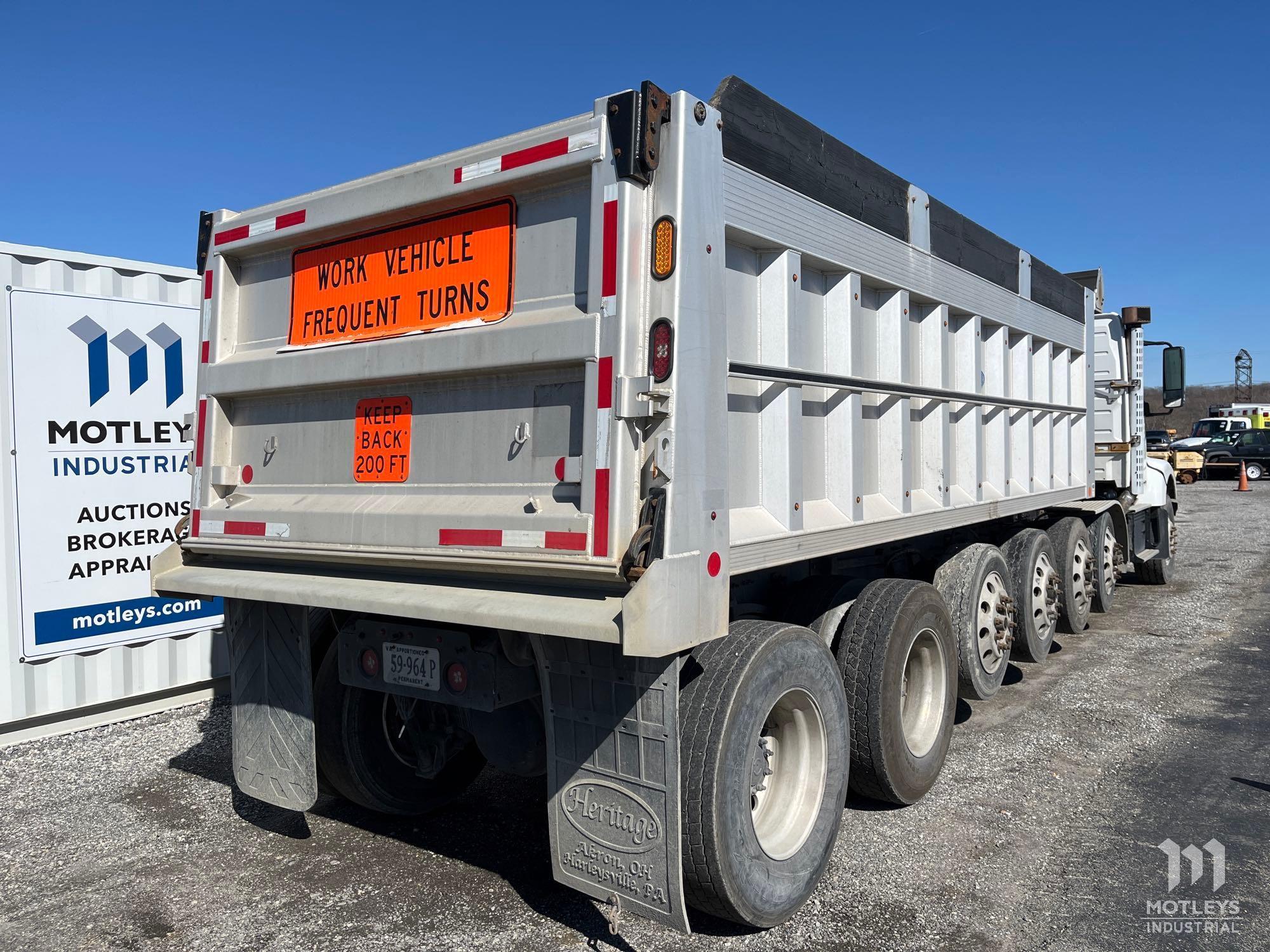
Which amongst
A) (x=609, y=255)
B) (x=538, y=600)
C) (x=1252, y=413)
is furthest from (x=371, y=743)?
(x=1252, y=413)

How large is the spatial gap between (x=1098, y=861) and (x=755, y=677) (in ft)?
6.27

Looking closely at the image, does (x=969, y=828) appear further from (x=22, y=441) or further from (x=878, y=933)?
(x=22, y=441)

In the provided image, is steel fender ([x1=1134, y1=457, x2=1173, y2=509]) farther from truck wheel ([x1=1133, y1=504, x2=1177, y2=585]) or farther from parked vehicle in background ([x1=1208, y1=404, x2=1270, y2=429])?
parked vehicle in background ([x1=1208, y1=404, x2=1270, y2=429])

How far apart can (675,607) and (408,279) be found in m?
1.74

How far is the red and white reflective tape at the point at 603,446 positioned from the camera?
9.70 ft

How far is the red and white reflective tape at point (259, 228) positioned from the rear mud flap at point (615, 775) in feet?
7.04

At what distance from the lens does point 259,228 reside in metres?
4.18

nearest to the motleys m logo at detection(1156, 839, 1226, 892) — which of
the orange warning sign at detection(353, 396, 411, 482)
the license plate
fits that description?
the license plate

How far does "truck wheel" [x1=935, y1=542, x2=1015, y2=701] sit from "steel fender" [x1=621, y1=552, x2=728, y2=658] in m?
2.85

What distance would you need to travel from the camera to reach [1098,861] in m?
4.00

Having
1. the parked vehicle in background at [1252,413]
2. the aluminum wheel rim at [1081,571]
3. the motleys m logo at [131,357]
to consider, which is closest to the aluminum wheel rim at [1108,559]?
the aluminum wheel rim at [1081,571]

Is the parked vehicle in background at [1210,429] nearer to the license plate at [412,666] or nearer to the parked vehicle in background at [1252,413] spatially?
the parked vehicle in background at [1252,413]

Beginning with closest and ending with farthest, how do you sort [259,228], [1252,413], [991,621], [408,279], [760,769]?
1. [760,769]
2. [408,279]
3. [259,228]
4. [991,621]
5. [1252,413]

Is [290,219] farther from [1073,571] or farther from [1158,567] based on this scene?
[1158,567]
